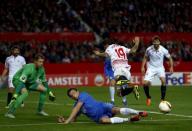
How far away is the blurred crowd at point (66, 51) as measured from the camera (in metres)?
42.6

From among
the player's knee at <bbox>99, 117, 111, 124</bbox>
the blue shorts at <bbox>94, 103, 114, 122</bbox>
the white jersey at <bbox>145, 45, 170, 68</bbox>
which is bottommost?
the player's knee at <bbox>99, 117, 111, 124</bbox>

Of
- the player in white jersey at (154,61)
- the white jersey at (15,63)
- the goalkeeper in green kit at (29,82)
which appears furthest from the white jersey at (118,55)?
the white jersey at (15,63)

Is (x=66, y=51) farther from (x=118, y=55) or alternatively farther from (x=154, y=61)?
(x=118, y=55)

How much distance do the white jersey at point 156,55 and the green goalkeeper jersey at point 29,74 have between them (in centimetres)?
634

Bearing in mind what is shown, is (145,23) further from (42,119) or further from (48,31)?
(42,119)

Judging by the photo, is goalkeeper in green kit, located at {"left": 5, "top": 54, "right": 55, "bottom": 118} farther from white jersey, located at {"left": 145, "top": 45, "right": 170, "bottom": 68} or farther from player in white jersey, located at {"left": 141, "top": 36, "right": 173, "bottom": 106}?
white jersey, located at {"left": 145, "top": 45, "right": 170, "bottom": 68}

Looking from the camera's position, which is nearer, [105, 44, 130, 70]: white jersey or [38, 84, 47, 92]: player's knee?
[38, 84, 47, 92]: player's knee

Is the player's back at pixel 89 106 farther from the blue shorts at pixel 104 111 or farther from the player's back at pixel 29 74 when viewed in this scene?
the player's back at pixel 29 74

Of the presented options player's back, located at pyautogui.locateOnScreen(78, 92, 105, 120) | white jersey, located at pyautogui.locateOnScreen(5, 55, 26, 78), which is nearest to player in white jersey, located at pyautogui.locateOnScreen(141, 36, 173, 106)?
white jersey, located at pyautogui.locateOnScreen(5, 55, 26, 78)

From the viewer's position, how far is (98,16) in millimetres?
49094

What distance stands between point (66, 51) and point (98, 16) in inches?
250

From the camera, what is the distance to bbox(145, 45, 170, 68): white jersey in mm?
25703

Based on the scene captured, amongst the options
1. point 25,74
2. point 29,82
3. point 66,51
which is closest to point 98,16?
point 66,51

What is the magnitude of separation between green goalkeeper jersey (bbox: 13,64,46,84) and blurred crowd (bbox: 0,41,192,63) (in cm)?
2059
